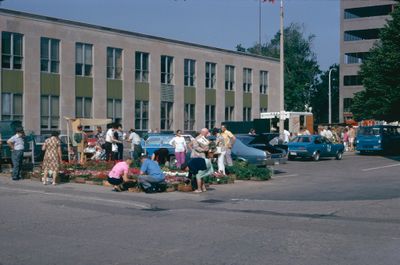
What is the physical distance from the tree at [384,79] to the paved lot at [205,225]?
24.1 m

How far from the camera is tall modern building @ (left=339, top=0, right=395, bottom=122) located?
271 feet

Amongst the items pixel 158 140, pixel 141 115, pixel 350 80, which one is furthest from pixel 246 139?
pixel 350 80

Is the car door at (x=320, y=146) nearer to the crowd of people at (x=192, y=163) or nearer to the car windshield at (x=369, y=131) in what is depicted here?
the car windshield at (x=369, y=131)

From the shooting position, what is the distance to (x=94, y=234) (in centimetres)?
1093

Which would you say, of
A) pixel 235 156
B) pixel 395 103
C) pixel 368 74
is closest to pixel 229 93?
pixel 368 74

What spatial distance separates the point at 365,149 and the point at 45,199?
2815 centimetres

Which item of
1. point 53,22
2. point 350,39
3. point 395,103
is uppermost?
point 350,39

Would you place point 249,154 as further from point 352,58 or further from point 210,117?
point 352,58

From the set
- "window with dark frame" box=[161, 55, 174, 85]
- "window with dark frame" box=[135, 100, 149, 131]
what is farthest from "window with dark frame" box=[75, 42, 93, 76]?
"window with dark frame" box=[161, 55, 174, 85]

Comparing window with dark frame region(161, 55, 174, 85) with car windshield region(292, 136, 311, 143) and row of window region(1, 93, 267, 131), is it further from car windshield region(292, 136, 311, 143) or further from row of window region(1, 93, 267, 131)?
car windshield region(292, 136, 311, 143)

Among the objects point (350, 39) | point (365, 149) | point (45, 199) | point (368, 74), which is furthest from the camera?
point (350, 39)

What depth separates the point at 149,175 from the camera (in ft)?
57.4

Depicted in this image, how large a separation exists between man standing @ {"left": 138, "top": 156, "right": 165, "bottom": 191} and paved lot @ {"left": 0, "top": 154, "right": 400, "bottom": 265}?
508 mm

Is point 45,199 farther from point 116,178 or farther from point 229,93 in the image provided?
point 229,93
